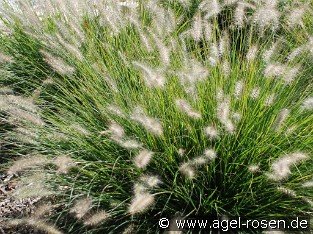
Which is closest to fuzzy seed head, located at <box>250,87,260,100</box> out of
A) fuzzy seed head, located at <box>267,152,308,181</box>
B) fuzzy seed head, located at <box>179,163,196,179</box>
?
fuzzy seed head, located at <box>267,152,308,181</box>

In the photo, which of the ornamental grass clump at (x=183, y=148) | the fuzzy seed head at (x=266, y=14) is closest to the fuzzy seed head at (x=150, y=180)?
the ornamental grass clump at (x=183, y=148)

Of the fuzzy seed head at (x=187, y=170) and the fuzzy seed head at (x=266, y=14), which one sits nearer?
the fuzzy seed head at (x=187, y=170)

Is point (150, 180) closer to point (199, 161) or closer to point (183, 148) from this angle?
point (199, 161)

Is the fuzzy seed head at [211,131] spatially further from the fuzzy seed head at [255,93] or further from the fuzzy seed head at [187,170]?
the fuzzy seed head at [255,93]

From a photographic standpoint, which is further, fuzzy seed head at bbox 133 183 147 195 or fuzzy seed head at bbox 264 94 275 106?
fuzzy seed head at bbox 264 94 275 106

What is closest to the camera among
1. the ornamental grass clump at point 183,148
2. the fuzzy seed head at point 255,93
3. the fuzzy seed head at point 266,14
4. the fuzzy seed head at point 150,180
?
the fuzzy seed head at point 150,180

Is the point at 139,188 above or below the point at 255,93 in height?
below

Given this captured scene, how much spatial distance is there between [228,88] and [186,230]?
98 cm

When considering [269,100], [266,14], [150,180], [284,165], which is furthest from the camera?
[266,14]

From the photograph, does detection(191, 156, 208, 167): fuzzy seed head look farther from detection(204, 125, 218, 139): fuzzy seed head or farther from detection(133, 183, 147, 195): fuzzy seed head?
detection(133, 183, 147, 195): fuzzy seed head

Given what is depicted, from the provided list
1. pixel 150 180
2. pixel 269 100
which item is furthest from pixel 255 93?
pixel 150 180

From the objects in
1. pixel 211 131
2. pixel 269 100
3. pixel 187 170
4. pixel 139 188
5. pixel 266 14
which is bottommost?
pixel 139 188

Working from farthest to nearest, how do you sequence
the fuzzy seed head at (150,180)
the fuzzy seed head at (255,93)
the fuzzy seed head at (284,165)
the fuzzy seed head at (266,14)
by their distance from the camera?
the fuzzy seed head at (266,14) → the fuzzy seed head at (255,93) → the fuzzy seed head at (150,180) → the fuzzy seed head at (284,165)

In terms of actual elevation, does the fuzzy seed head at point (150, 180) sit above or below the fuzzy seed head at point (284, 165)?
below
